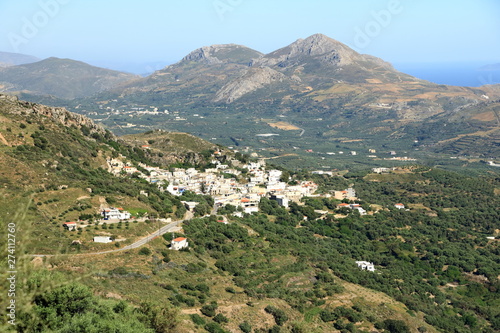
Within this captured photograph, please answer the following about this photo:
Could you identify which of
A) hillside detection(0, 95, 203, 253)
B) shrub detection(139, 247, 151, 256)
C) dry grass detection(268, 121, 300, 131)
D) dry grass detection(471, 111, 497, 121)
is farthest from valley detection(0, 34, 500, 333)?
dry grass detection(268, 121, 300, 131)

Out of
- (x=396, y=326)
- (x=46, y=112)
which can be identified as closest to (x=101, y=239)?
(x=396, y=326)

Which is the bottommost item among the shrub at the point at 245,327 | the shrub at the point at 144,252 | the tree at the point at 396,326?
the tree at the point at 396,326

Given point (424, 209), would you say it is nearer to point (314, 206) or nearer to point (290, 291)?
point (314, 206)

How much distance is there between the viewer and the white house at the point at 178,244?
110 feet

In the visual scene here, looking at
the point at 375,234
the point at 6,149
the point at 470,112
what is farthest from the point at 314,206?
the point at 470,112

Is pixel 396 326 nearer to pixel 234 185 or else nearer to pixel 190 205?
pixel 190 205

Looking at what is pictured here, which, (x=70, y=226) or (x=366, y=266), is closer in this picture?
(x=70, y=226)

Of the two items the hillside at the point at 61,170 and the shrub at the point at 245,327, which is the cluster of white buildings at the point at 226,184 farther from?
the shrub at the point at 245,327

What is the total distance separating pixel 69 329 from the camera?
1357 cm

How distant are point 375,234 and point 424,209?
50.3ft

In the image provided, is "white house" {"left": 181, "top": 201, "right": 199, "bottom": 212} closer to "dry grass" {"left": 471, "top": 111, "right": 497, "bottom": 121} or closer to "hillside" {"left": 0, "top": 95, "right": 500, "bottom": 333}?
"hillside" {"left": 0, "top": 95, "right": 500, "bottom": 333}

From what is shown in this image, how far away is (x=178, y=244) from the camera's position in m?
33.8

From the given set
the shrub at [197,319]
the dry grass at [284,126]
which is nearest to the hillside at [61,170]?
the shrub at [197,319]

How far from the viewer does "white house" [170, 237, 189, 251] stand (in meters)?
33.5
